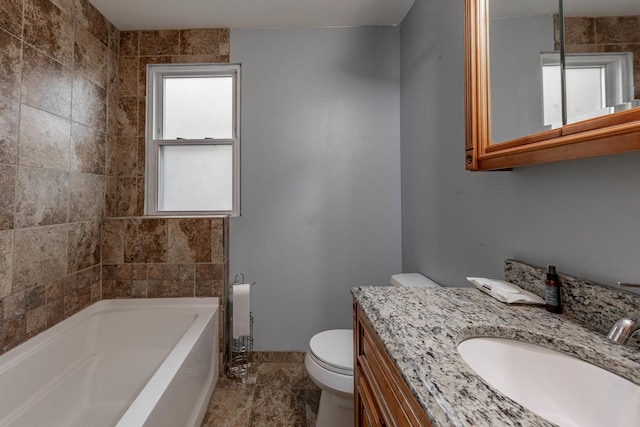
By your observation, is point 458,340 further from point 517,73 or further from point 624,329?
point 517,73

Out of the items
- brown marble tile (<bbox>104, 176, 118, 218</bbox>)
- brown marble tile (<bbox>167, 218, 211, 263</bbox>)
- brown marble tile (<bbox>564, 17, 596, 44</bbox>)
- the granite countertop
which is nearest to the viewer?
the granite countertop

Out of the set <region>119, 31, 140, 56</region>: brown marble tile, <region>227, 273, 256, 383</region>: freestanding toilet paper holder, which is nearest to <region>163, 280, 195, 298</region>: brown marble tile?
<region>227, 273, 256, 383</region>: freestanding toilet paper holder

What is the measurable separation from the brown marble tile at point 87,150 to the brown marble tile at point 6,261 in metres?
0.54

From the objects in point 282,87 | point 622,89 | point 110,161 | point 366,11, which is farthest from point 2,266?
point 366,11

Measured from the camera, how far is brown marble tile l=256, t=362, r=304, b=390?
188 centimetres

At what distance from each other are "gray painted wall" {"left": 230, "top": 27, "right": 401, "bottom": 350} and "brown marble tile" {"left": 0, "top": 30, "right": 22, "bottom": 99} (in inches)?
45.9

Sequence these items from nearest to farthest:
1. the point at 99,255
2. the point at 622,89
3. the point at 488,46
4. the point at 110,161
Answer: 1. the point at 622,89
2. the point at 488,46
3. the point at 99,255
4. the point at 110,161

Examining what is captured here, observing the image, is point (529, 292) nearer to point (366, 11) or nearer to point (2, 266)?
point (366, 11)

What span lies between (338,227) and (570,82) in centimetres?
156

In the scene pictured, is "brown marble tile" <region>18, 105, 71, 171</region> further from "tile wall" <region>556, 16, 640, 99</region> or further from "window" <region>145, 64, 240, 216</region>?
"tile wall" <region>556, 16, 640, 99</region>

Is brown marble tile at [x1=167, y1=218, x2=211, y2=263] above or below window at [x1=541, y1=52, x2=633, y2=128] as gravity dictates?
below

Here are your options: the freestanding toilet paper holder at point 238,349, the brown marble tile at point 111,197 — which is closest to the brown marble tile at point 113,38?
the brown marble tile at point 111,197

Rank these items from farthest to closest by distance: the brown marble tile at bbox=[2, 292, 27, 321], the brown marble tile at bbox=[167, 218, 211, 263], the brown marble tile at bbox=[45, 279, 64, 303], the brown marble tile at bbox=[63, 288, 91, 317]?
the brown marble tile at bbox=[167, 218, 211, 263] → the brown marble tile at bbox=[63, 288, 91, 317] → the brown marble tile at bbox=[45, 279, 64, 303] → the brown marble tile at bbox=[2, 292, 27, 321]

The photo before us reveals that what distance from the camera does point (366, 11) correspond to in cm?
197
